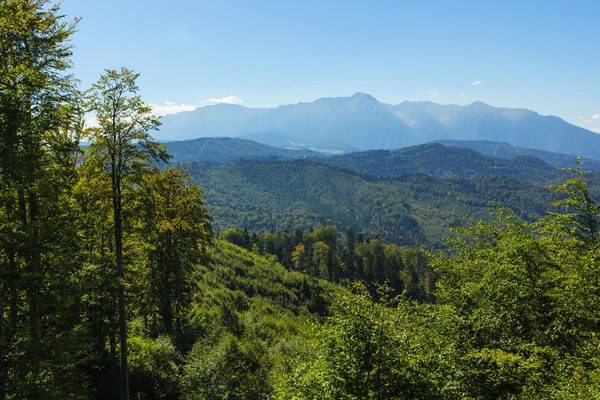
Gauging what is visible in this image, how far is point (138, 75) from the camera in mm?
12609

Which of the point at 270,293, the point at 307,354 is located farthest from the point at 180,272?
the point at 270,293

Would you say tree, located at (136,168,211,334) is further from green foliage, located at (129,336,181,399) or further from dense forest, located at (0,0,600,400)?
green foliage, located at (129,336,181,399)

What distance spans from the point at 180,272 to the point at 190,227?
3.48m

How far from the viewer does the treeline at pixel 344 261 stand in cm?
9144

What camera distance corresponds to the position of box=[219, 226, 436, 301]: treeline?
3600 inches

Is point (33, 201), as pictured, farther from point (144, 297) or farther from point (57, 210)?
point (144, 297)

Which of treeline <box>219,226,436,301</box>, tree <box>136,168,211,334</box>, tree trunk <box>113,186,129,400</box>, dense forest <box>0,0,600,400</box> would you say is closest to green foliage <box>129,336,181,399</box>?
dense forest <box>0,0,600,400</box>

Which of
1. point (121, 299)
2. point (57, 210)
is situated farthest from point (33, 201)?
point (121, 299)

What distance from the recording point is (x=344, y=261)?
99375 mm

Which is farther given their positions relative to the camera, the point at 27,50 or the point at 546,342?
the point at 546,342

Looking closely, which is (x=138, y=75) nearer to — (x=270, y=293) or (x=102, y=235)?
(x=102, y=235)

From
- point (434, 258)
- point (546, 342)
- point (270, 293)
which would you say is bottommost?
point (270, 293)

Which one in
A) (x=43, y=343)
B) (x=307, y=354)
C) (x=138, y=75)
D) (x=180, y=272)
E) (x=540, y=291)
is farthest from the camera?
(x=180, y=272)

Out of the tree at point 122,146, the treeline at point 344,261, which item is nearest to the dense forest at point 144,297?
the tree at point 122,146
